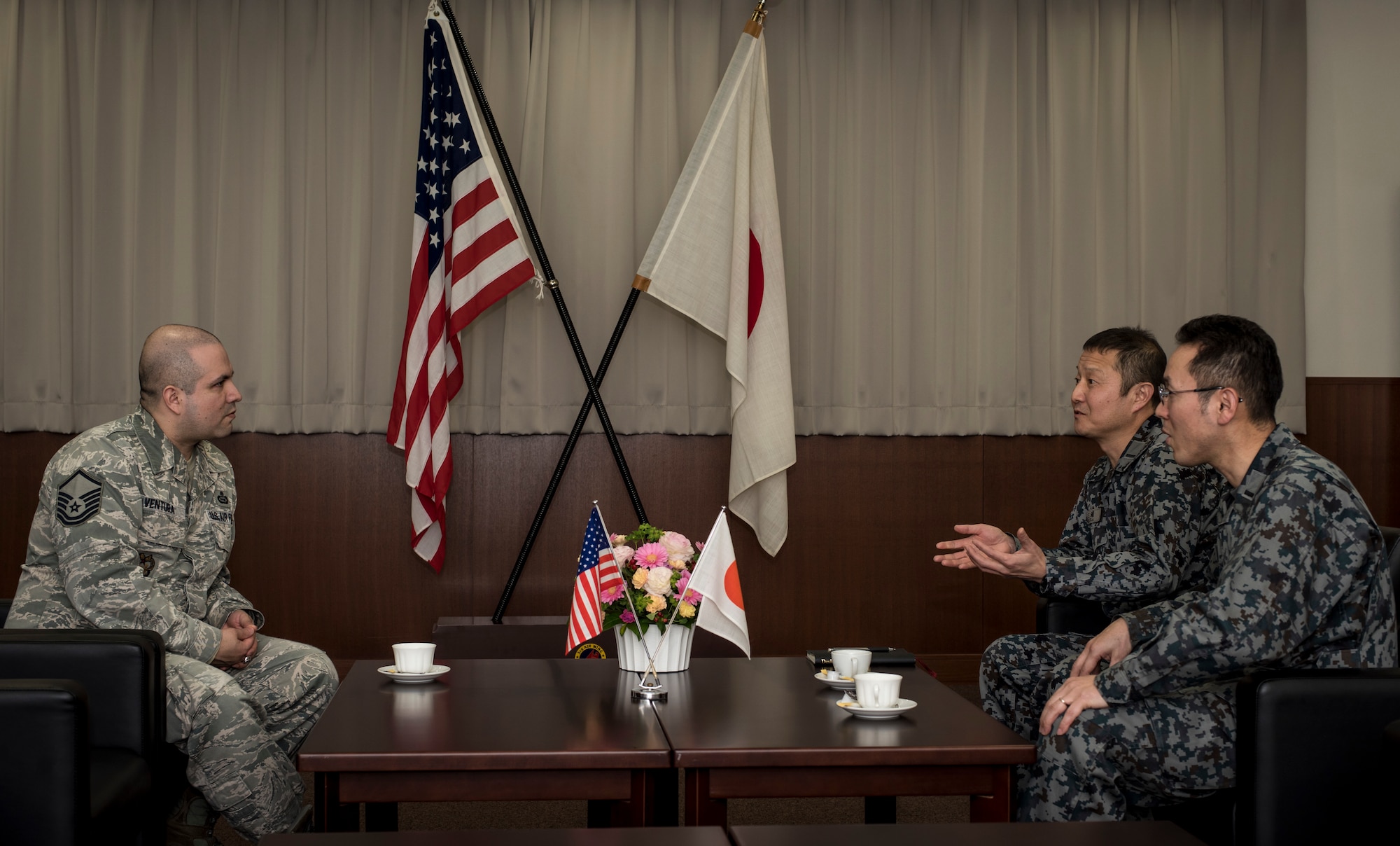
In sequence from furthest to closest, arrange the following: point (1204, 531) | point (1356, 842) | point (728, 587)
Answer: point (1204, 531) < point (728, 587) < point (1356, 842)

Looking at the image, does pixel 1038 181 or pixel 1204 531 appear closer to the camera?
pixel 1204 531

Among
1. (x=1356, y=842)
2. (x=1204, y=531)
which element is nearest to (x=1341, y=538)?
(x=1356, y=842)

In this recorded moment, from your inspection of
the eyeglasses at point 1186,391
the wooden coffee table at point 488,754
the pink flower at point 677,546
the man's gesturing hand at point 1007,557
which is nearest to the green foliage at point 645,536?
the pink flower at point 677,546

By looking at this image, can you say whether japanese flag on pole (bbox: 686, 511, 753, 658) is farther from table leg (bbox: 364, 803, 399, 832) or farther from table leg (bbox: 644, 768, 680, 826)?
table leg (bbox: 364, 803, 399, 832)

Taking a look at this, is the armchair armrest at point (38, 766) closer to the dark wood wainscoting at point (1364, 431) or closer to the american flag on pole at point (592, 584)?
the american flag on pole at point (592, 584)

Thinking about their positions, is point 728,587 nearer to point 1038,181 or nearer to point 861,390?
point 861,390

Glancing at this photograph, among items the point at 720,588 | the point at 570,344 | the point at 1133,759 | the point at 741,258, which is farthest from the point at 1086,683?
the point at 570,344

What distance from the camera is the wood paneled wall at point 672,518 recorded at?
4.48m

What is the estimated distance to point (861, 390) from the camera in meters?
4.68

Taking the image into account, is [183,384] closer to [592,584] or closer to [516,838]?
[592,584]

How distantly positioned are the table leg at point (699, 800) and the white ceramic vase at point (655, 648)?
1.79 feet

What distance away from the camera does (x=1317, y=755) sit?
6.30 ft

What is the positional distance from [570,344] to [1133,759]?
285cm

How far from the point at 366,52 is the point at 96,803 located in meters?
3.27
